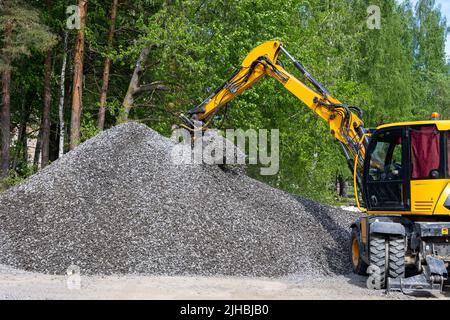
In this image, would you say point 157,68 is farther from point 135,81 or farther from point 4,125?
point 4,125

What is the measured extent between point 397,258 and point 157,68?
13410mm

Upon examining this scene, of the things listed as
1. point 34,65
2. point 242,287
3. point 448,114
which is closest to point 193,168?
point 242,287

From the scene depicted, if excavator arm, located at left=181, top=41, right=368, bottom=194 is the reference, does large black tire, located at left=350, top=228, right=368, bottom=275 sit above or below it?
below

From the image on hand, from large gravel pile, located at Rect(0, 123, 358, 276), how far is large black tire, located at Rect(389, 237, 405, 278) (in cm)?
188

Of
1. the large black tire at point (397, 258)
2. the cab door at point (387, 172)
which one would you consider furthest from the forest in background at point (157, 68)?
the large black tire at point (397, 258)

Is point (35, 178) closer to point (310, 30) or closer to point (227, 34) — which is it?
point (227, 34)

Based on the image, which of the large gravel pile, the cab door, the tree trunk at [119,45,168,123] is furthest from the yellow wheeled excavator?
the tree trunk at [119,45,168,123]

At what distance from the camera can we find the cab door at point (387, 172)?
8375mm

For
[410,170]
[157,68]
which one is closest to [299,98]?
[410,170]

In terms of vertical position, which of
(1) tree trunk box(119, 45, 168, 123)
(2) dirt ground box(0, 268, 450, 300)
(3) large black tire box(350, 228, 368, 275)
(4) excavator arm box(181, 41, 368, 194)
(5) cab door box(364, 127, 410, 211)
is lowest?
(2) dirt ground box(0, 268, 450, 300)

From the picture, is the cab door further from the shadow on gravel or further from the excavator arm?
the shadow on gravel

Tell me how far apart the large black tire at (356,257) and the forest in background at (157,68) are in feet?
26.0

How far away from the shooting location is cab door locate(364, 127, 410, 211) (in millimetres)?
8375

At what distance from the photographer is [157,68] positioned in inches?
789
